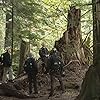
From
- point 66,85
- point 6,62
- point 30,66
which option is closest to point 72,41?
point 66,85

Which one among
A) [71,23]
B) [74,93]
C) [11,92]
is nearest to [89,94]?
[74,93]

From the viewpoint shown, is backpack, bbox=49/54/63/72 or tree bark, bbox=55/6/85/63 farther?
tree bark, bbox=55/6/85/63

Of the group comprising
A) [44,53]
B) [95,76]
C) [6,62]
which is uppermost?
[44,53]

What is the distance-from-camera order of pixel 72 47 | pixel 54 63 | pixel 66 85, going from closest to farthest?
pixel 54 63 → pixel 66 85 → pixel 72 47

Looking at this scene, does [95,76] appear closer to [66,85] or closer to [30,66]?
[30,66]

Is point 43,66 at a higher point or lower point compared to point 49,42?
lower

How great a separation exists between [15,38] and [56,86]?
8993mm

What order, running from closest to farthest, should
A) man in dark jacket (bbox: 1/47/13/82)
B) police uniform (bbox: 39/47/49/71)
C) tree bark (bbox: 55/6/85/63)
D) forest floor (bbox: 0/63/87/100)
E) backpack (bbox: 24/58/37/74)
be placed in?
1. forest floor (bbox: 0/63/87/100)
2. backpack (bbox: 24/58/37/74)
3. police uniform (bbox: 39/47/49/71)
4. man in dark jacket (bbox: 1/47/13/82)
5. tree bark (bbox: 55/6/85/63)

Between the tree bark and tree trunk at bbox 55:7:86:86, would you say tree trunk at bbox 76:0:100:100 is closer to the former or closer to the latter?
tree trunk at bbox 55:7:86:86

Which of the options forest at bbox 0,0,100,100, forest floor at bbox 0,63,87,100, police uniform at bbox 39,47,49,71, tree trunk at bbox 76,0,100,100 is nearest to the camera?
tree trunk at bbox 76,0,100,100

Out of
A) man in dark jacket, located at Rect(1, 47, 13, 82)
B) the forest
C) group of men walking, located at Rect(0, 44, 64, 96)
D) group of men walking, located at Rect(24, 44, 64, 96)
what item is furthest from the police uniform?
group of men walking, located at Rect(24, 44, 64, 96)

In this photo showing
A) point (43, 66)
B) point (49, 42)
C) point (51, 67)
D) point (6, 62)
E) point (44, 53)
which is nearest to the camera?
point (51, 67)

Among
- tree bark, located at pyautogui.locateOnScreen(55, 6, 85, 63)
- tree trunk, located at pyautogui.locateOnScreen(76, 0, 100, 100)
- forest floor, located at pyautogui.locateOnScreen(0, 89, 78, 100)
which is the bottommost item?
forest floor, located at pyautogui.locateOnScreen(0, 89, 78, 100)

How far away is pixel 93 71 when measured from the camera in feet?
27.2
